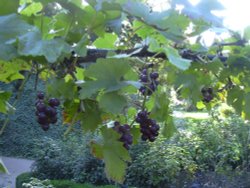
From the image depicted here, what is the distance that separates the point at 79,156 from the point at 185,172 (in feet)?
4.88

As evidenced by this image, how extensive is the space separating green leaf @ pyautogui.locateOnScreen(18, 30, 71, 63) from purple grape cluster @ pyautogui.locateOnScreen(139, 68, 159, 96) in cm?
25

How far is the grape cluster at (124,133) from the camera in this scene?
3.38ft

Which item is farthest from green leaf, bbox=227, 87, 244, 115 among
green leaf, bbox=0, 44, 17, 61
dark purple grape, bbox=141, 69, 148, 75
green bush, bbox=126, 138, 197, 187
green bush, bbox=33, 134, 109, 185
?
green bush, bbox=33, 134, 109, 185

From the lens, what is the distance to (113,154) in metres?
1.03

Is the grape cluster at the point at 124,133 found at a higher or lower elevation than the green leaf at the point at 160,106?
lower

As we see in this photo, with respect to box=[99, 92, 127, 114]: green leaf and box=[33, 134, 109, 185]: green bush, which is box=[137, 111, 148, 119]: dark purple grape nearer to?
box=[99, 92, 127, 114]: green leaf

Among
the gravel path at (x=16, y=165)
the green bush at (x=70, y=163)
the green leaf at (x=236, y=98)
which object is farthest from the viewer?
the gravel path at (x=16, y=165)

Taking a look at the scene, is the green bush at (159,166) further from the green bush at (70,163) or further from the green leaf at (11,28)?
the green leaf at (11,28)

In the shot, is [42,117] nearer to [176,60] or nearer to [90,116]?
[90,116]

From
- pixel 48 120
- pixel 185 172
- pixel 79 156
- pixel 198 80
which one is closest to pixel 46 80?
pixel 48 120

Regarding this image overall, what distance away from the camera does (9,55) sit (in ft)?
2.38

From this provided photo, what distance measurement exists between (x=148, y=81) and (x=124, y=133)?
0.43 feet

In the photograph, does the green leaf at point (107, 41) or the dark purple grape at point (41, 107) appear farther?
the dark purple grape at point (41, 107)

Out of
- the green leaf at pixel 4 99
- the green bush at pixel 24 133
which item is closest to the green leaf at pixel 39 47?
the green leaf at pixel 4 99
